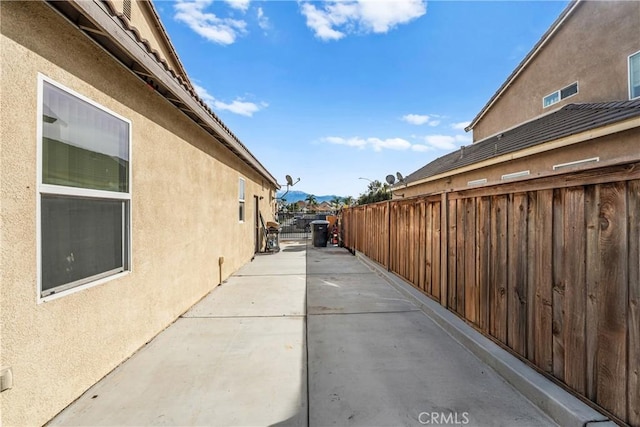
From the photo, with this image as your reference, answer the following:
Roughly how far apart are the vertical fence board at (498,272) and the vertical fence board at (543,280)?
1.25 ft

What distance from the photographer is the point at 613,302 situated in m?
1.87

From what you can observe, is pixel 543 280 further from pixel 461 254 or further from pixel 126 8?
pixel 126 8

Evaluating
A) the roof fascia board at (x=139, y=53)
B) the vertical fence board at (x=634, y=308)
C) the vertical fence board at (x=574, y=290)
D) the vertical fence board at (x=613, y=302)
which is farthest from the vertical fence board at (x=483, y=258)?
the roof fascia board at (x=139, y=53)

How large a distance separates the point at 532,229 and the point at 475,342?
1.39 metres

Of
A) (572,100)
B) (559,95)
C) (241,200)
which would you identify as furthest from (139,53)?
(559,95)

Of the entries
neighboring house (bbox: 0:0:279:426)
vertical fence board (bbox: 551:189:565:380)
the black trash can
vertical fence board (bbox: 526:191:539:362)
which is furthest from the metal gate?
vertical fence board (bbox: 551:189:565:380)

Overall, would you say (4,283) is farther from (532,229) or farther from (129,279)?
(532,229)

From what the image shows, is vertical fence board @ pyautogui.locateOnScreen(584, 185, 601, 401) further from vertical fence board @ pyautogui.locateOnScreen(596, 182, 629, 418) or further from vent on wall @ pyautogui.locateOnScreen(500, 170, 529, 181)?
vent on wall @ pyautogui.locateOnScreen(500, 170, 529, 181)

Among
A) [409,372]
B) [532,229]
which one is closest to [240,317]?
[409,372]

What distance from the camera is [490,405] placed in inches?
90.0

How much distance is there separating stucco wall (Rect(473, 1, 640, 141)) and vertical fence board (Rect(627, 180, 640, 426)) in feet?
27.5

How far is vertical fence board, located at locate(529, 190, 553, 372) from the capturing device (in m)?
2.36

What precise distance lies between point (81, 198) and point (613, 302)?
4.00 metres

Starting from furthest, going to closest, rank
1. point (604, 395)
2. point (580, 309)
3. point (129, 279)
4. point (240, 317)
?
point (240, 317), point (129, 279), point (580, 309), point (604, 395)
